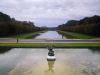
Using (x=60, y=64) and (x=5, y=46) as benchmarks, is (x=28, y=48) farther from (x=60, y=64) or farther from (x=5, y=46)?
(x=60, y=64)

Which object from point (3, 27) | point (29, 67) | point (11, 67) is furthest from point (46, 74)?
point (3, 27)

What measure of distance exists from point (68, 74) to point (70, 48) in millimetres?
9874

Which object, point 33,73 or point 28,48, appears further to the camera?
point 28,48

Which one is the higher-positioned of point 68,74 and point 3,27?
point 3,27

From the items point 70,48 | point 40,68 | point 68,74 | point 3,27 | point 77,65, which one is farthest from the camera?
point 3,27

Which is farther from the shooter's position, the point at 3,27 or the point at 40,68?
the point at 3,27

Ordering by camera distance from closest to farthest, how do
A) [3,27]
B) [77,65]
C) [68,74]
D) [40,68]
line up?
[68,74] → [40,68] → [77,65] → [3,27]

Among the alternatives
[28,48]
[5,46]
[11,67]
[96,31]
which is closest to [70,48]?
[28,48]

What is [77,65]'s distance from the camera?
1188cm

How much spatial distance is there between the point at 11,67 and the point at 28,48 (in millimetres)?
8295

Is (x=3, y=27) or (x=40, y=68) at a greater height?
(x=3, y=27)

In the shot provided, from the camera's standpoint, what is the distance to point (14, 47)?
2025 cm

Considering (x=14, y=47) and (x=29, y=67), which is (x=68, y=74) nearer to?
(x=29, y=67)

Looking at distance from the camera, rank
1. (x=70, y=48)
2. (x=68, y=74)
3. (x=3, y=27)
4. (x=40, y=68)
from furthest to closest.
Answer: (x=3, y=27), (x=70, y=48), (x=40, y=68), (x=68, y=74)
